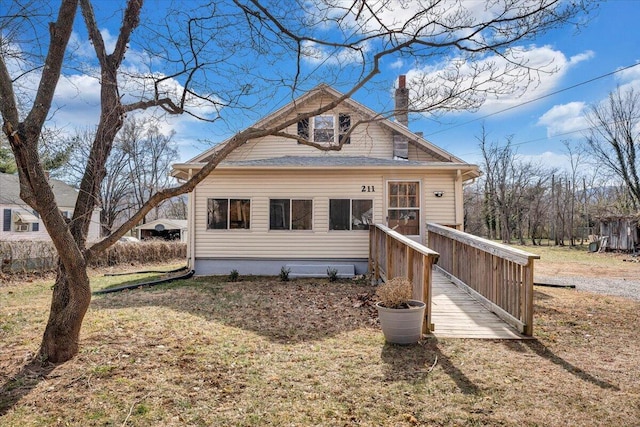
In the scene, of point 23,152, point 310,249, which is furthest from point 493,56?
point 310,249

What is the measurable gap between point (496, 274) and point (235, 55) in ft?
16.2

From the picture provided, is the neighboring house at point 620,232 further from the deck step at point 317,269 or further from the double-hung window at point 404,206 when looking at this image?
the deck step at point 317,269

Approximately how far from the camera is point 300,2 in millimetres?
4719

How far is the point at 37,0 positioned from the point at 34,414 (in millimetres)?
4081

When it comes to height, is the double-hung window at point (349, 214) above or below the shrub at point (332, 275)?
above

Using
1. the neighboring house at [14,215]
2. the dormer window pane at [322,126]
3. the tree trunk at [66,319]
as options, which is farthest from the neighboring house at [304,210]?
the neighboring house at [14,215]

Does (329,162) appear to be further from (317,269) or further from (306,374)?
(306,374)

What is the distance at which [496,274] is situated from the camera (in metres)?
5.79

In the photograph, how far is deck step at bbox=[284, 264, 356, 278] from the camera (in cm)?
1029

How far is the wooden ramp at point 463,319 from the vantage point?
16.9 feet

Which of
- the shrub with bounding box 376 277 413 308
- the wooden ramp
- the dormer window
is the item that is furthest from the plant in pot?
the dormer window

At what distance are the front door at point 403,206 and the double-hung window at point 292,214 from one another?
224cm

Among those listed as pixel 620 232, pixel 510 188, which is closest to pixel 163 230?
pixel 510 188

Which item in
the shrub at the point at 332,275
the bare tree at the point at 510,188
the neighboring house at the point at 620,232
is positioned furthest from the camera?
the bare tree at the point at 510,188
